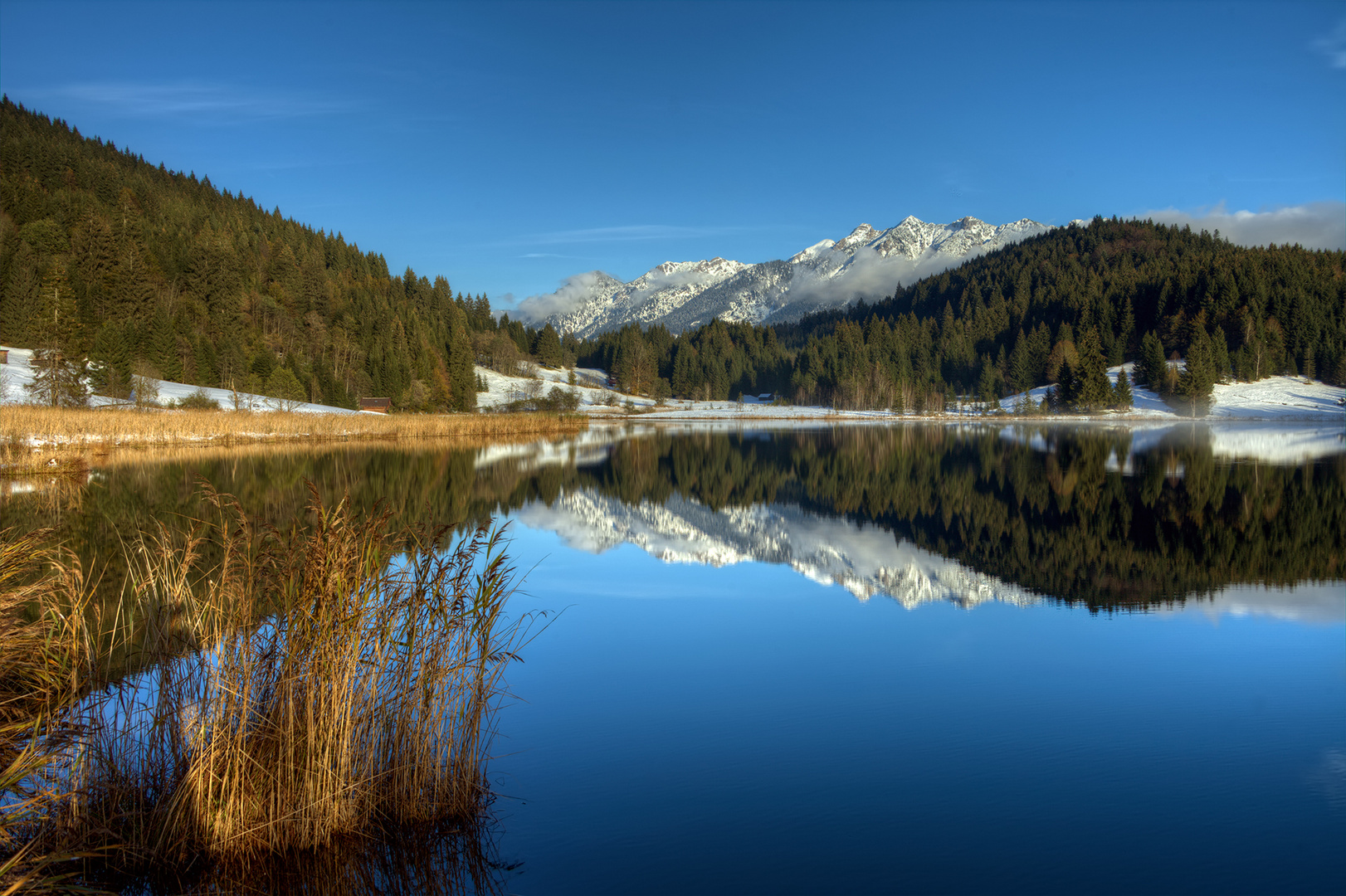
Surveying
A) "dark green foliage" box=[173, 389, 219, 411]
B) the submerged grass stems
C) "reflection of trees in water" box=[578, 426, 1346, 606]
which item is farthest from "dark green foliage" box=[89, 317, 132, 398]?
the submerged grass stems

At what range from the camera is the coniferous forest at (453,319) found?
62.8 meters

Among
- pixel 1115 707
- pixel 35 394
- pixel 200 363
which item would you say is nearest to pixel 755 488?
pixel 1115 707

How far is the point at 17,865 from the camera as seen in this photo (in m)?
3.26

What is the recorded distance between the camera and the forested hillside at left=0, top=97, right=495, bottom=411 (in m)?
58.4

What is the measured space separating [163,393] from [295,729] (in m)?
56.5

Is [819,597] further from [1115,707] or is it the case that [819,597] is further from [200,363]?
[200,363]

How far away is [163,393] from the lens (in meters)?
51.2

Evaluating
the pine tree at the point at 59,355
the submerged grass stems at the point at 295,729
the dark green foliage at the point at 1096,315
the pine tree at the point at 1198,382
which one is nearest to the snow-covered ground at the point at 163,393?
the pine tree at the point at 59,355

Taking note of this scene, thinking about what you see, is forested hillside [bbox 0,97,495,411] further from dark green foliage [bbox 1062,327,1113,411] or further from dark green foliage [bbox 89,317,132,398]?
dark green foliage [bbox 1062,327,1113,411]

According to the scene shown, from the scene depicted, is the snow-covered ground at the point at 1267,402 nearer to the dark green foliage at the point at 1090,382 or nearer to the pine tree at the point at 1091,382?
the pine tree at the point at 1091,382

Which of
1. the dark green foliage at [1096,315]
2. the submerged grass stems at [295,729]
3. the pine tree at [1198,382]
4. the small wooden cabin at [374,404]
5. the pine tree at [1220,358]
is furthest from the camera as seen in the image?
the dark green foliage at [1096,315]

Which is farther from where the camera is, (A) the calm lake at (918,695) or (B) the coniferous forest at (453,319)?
(B) the coniferous forest at (453,319)

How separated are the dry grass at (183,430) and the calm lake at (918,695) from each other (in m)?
7.87

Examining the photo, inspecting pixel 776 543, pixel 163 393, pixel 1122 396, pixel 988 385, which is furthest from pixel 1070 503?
pixel 988 385
